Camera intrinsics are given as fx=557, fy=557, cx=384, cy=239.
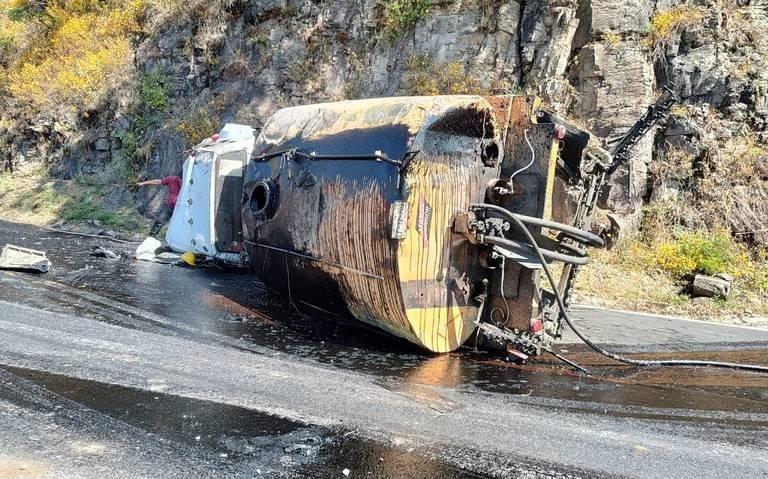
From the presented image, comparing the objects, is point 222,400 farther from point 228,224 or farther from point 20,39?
point 20,39

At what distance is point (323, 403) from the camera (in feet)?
10.8

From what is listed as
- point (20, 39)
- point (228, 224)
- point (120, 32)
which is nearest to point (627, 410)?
point (228, 224)

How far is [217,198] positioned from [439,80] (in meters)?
4.95

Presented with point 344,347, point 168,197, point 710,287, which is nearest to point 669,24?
point 710,287

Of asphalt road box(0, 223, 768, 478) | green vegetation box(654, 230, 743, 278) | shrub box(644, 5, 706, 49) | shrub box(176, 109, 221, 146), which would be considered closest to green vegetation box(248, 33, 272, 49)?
shrub box(176, 109, 221, 146)

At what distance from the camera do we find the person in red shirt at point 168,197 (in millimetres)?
8383

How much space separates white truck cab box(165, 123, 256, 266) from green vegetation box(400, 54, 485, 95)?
152 inches

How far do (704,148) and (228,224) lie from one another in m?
7.14

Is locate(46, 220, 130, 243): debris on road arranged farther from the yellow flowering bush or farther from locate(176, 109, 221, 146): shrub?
the yellow flowering bush

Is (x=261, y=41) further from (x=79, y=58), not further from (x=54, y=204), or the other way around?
(x=54, y=204)

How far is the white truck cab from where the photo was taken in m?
7.12

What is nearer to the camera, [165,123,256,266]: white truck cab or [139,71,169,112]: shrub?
[165,123,256,266]: white truck cab

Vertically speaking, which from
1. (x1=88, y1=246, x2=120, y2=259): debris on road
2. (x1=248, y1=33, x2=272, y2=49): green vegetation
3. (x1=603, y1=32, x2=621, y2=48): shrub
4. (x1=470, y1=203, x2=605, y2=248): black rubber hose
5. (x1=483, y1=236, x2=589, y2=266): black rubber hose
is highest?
(x1=248, y1=33, x2=272, y2=49): green vegetation

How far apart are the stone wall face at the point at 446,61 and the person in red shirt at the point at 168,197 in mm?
923
